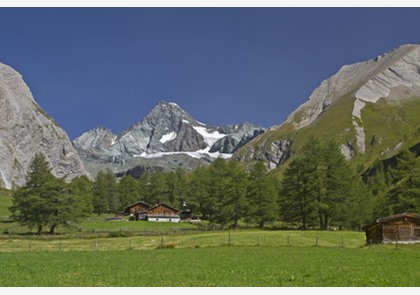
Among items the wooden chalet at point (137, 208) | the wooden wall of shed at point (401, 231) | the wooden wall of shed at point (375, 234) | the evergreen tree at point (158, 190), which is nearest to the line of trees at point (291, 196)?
the wooden wall of shed at point (375, 234)

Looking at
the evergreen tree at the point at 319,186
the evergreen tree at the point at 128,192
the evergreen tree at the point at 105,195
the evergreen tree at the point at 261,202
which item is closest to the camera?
the evergreen tree at the point at 319,186

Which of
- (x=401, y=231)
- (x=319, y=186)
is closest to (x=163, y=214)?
(x=319, y=186)

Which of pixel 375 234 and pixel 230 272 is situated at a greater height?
pixel 375 234

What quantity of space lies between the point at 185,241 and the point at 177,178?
9357 cm

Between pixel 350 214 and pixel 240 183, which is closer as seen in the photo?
pixel 350 214

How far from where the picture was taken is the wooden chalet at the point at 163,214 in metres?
125

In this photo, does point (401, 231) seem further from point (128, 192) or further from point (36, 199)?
point (128, 192)

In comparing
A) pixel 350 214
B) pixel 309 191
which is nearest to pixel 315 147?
pixel 309 191

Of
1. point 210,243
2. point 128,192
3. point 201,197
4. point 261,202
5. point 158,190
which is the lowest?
point 210,243

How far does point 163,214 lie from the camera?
417 feet

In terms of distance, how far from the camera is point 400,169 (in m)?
72.2

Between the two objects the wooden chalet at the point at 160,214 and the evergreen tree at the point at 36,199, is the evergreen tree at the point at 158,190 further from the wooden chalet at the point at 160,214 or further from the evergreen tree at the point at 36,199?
the evergreen tree at the point at 36,199

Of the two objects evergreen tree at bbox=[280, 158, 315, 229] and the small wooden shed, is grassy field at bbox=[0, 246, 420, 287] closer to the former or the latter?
the small wooden shed
